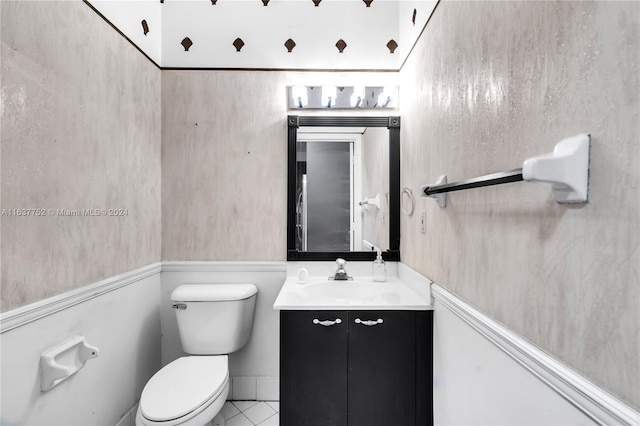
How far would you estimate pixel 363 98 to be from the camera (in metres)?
1.98

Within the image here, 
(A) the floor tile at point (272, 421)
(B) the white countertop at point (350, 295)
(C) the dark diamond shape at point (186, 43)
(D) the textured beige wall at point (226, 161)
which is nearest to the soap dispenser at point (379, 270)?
(B) the white countertop at point (350, 295)

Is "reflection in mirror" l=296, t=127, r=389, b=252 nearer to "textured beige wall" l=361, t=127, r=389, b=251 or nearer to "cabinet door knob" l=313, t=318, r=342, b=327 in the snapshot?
"textured beige wall" l=361, t=127, r=389, b=251

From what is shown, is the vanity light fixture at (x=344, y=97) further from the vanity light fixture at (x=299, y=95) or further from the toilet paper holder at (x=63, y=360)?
Result: the toilet paper holder at (x=63, y=360)

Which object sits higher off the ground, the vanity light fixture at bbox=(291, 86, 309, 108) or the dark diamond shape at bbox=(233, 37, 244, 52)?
the dark diamond shape at bbox=(233, 37, 244, 52)

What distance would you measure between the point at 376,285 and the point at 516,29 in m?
1.33

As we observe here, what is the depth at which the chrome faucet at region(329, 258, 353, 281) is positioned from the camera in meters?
1.86

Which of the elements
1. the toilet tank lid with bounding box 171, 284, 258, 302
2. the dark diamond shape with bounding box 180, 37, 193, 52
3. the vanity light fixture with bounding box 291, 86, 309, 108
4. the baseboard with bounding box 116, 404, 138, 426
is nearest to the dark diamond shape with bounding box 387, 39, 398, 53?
the vanity light fixture with bounding box 291, 86, 309, 108

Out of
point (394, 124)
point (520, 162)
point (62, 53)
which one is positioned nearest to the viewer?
point (520, 162)

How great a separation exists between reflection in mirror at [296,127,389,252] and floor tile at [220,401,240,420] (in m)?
1.01

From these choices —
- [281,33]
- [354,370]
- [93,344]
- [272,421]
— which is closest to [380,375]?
[354,370]

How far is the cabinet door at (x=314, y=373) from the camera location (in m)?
1.40

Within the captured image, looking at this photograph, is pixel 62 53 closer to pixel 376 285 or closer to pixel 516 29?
pixel 516 29

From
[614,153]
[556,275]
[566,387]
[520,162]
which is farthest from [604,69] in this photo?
[566,387]

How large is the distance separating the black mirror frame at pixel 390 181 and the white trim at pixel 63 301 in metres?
0.86
